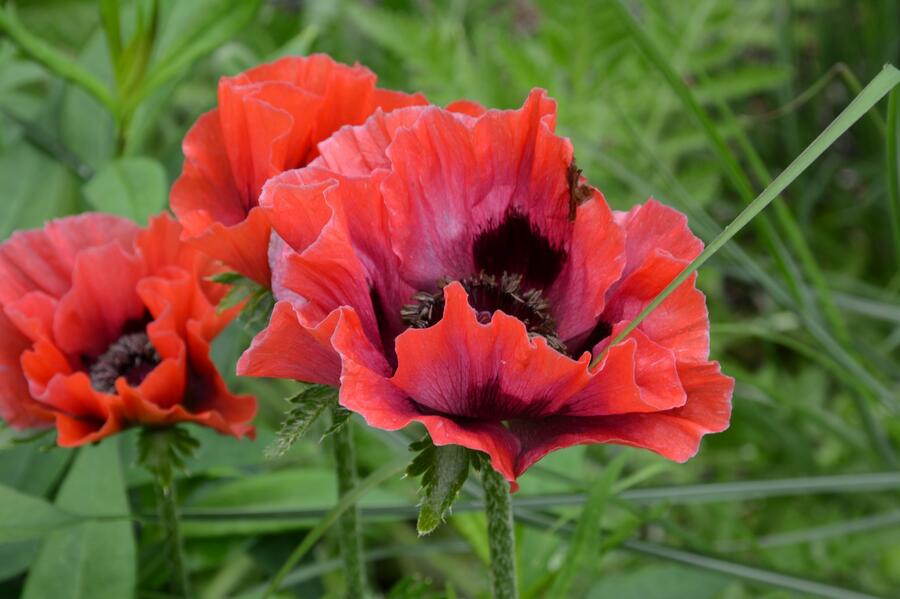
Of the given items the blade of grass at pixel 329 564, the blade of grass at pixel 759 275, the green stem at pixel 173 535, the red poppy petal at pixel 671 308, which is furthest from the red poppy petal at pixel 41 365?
the blade of grass at pixel 759 275

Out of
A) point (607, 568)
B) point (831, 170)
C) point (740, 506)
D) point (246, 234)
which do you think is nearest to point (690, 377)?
point (246, 234)

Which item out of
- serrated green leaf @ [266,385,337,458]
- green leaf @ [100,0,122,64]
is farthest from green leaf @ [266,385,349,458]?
green leaf @ [100,0,122,64]

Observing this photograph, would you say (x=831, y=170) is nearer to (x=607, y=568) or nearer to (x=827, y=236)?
(x=827, y=236)

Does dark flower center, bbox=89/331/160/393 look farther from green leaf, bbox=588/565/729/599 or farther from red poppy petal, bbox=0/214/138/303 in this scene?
green leaf, bbox=588/565/729/599

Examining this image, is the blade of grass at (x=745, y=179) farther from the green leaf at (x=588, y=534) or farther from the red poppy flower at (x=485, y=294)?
the green leaf at (x=588, y=534)

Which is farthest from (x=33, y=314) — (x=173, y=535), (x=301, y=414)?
(x=301, y=414)

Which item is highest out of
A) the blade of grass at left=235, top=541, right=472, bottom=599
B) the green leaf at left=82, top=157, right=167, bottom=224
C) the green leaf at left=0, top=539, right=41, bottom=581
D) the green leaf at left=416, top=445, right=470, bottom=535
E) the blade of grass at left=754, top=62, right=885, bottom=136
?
the blade of grass at left=754, top=62, right=885, bottom=136
